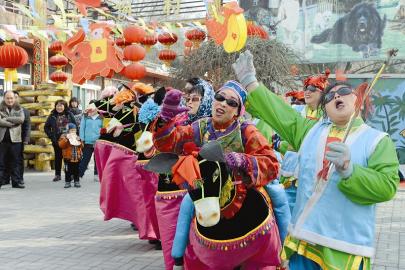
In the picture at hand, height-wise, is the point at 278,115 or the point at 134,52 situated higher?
the point at 134,52

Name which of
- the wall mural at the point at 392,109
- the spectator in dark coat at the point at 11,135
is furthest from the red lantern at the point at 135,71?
the wall mural at the point at 392,109

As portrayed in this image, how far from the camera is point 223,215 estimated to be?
315cm

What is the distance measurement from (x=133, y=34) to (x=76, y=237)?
601cm

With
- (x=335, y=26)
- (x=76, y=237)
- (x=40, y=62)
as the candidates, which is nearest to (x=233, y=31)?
(x=76, y=237)

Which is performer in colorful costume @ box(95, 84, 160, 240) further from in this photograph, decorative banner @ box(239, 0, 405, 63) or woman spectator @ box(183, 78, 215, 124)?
decorative banner @ box(239, 0, 405, 63)

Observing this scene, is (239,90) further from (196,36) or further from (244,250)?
(196,36)

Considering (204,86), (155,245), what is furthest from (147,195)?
(204,86)

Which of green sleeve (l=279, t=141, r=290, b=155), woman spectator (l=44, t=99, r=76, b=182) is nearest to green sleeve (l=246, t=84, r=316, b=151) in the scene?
green sleeve (l=279, t=141, r=290, b=155)

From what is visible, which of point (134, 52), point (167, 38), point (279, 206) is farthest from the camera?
point (167, 38)

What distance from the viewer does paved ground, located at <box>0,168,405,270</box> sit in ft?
17.0

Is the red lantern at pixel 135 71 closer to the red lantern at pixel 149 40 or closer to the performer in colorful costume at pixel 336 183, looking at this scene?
the red lantern at pixel 149 40

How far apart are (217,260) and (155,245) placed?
283 cm

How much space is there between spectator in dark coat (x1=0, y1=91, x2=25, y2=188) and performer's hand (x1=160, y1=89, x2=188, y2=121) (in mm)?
7506

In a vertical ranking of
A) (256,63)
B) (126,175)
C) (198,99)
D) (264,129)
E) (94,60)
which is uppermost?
(256,63)
